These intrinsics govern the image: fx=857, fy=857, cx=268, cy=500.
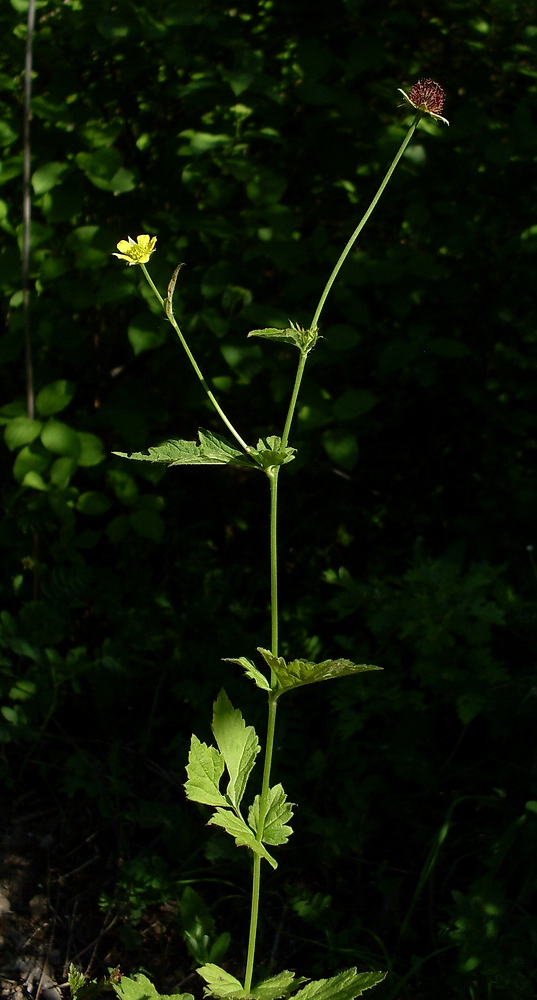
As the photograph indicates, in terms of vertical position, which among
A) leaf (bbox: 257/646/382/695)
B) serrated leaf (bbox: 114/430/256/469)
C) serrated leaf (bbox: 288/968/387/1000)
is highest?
serrated leaf (bbox: 114/430/256/469)

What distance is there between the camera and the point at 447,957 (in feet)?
5.78

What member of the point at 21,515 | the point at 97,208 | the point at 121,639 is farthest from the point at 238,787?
the point at 97,208

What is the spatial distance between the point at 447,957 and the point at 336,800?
1.41ft

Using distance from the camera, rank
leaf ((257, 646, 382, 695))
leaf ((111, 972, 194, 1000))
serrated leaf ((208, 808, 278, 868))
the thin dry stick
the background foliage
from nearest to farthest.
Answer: leaf ((257, 646, 382, 695)) < serrated leaf ((208, 808, 278, 868)) < leaf ((111, 972, 194, 1000)) < the background foliage < the thin dry stick

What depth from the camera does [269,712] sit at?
1.26 metres

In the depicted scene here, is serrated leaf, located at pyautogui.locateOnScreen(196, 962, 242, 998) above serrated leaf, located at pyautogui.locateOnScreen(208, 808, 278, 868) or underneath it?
underneath

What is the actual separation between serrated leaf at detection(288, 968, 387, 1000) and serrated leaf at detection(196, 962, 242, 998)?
3.8 inches

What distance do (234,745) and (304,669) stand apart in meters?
0.32

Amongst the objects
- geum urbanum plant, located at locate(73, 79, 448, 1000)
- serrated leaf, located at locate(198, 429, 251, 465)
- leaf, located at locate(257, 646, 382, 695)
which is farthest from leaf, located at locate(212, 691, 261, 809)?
serrated leaf, located at locate(198, 429, 251, 465)

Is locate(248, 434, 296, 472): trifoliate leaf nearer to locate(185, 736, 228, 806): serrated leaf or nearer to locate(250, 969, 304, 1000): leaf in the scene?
locate(185, 736, 228, 806): serrated leaf

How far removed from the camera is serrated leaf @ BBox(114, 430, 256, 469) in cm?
110

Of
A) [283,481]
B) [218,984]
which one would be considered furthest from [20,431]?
[218,984]

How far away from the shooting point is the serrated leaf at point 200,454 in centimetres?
110

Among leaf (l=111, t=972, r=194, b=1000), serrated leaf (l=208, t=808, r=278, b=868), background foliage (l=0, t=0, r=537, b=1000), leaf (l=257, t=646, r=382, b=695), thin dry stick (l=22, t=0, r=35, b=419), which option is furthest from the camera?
thin dry stick (l=22, t=0, r=35, b=419)
